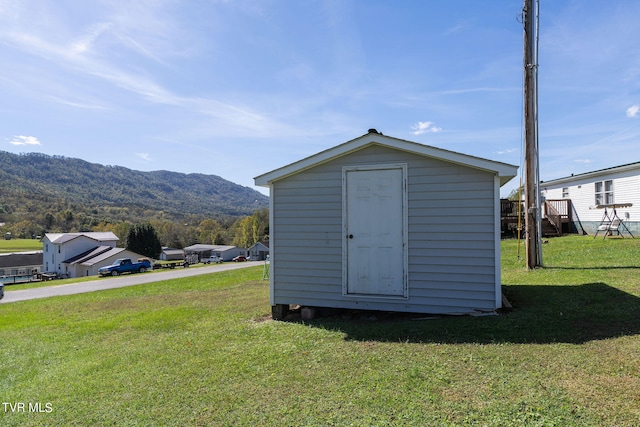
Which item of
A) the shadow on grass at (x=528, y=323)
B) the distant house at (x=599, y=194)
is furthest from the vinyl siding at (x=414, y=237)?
the distant house at (x=599, y=194)

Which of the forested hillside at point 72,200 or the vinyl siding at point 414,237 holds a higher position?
the forested hillside at point 72,200

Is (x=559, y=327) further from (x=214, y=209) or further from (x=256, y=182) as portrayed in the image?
(x=214, y=209)

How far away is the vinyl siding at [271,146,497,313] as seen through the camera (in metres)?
5.21

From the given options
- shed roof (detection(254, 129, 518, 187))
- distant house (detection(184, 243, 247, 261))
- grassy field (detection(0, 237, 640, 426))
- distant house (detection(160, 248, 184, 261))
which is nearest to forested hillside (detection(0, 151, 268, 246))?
distant house (detection(160, 248, 184, 261))

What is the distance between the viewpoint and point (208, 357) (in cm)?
435

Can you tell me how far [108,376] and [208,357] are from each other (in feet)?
3.39

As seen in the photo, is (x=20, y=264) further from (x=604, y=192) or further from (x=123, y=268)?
(x=604, y=192)

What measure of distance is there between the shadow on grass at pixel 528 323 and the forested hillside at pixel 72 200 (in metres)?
87.2

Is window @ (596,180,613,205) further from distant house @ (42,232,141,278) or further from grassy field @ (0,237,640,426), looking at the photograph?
distant house @ (42,232,141,278)

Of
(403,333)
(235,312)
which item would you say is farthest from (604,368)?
(235,312)

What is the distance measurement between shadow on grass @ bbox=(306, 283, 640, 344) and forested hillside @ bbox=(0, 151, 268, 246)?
8724cm

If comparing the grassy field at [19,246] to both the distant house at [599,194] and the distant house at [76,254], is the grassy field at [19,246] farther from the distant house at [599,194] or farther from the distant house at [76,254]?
the distant house at [599,194]

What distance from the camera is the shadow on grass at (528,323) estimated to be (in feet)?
13.8

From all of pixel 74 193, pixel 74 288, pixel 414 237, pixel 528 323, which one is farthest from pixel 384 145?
pixel 74 193
